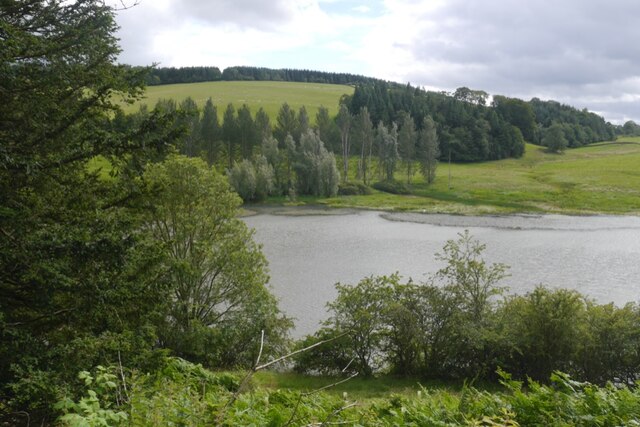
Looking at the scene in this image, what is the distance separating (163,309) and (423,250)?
31.0 m

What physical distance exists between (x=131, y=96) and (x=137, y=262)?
3465mm

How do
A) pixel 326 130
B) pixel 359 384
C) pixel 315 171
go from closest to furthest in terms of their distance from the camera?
pixel 359 384 → pixel 315 171 → pixel 326 130

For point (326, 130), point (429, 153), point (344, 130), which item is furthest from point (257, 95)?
point (429, 153)

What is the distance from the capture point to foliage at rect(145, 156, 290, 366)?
19.2 meters

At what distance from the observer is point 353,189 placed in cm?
8125

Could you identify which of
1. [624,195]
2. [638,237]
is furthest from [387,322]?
[624,195]

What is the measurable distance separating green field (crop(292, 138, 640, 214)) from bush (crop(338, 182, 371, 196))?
2.24 metres

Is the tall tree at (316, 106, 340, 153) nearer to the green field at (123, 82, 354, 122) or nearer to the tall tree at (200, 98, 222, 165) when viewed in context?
the green field at (123, 82, 354, 122)

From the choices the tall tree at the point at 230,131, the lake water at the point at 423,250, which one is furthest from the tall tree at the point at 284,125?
the lake water at the point at 423,250

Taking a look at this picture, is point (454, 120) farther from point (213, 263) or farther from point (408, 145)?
point (213, 263)

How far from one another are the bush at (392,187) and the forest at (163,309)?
198 feet

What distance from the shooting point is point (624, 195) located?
72250mm

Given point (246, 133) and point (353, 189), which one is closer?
point (353, 189)

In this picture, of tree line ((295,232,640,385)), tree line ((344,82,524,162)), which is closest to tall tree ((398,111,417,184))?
tree line ((344,82,524,162))
